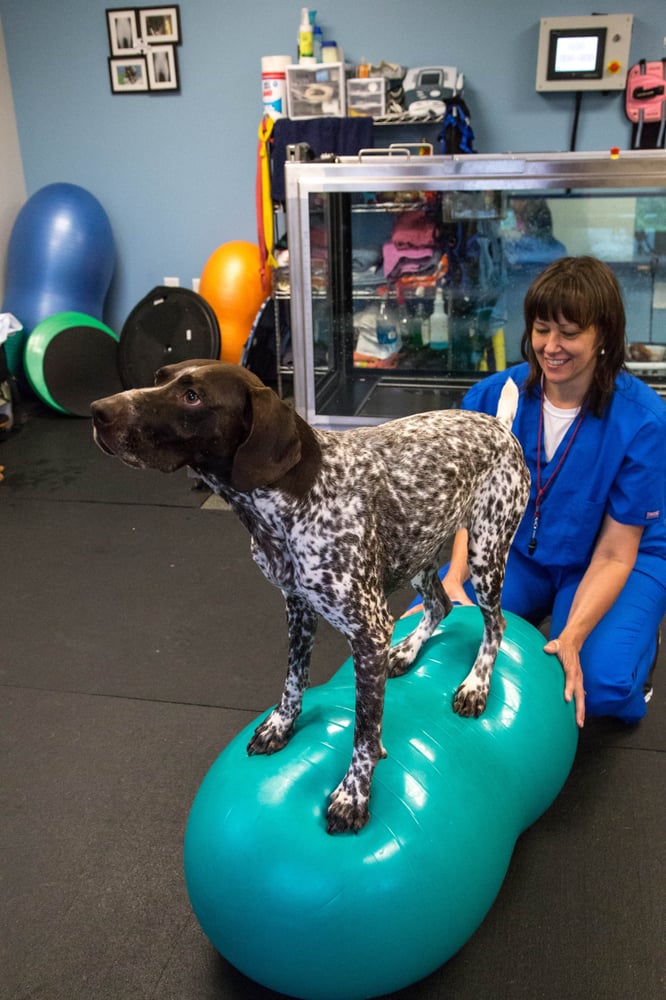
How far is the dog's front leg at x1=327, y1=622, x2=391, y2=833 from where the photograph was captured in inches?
53.9

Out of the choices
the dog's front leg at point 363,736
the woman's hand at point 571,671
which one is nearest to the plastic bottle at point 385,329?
the woman's hand at point 571,671

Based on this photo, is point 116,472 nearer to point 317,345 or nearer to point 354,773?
point 317,345

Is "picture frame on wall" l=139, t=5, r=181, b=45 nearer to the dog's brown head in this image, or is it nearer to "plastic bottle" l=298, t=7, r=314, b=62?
"plastic bottle" l=298, t=7, r=314, b=62

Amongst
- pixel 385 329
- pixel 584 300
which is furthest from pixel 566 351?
pixel 385 329

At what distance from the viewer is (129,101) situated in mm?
5547

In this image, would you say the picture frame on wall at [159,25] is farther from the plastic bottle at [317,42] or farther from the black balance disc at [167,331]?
the black balance disc at [167,331]

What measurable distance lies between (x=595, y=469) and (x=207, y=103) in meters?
4.33

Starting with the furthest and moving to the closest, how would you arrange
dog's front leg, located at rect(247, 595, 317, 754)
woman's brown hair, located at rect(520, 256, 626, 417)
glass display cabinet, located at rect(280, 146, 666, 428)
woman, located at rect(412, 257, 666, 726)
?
1. glass display cabinet, located at rect(280, 146, 666, 428)
2. woman, located at rect(412, 257, 666, 726)
3. woman's brown hair, located at rect(520, 256, 626, 417)
4. dog's front leg, located at rect(247, 595, 317, 754)

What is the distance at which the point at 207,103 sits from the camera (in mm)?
5414

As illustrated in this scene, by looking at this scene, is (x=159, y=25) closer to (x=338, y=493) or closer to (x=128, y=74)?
(x=128, y=74)

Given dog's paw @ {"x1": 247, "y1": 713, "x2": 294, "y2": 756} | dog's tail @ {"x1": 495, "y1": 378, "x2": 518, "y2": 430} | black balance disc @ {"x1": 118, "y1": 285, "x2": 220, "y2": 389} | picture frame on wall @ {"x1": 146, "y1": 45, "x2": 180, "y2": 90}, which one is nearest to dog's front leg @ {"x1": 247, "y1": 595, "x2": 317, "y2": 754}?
dog's paw @ {"x1": 247, "y1": 713, "x2": 294, "y2": 756}

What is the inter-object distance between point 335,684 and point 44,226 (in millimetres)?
4540

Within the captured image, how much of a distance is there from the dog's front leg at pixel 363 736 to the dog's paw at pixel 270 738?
17cm

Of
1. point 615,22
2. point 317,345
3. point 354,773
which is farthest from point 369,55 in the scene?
point 354,773
